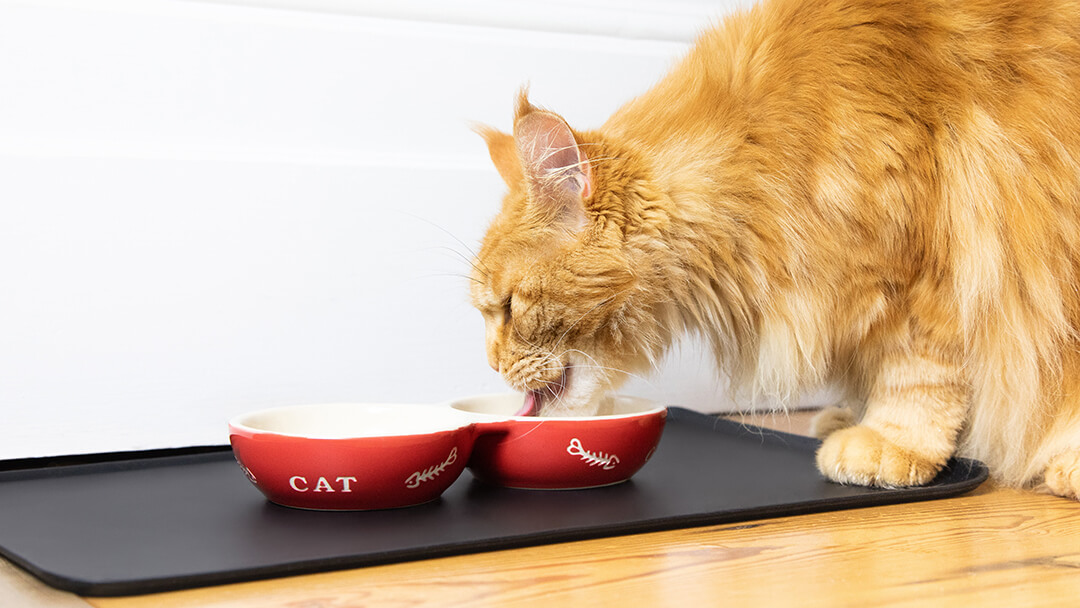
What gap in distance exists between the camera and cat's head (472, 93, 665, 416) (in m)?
1.23

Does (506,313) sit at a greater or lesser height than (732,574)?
greater

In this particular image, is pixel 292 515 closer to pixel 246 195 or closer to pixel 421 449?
pixel 421 449

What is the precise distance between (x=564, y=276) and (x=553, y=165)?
15cm

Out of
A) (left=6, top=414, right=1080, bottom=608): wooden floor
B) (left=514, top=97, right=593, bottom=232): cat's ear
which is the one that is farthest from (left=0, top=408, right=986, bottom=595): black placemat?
(left=514, top=97, right=593, bottom=232): cat's ear

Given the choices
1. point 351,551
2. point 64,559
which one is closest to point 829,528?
point 351,551

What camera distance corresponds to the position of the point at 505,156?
1444mm

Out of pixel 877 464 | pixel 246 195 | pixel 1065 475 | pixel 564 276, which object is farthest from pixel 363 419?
pixel 1065 475

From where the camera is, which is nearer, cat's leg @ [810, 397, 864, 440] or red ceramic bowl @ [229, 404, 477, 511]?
red ceramic bowl @ [229, 404, 477, 511]

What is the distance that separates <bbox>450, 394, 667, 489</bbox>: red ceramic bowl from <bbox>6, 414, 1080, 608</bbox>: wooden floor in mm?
181

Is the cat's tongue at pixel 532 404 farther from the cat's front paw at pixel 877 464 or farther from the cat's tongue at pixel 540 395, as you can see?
the cat's front paw at pixel 877 464

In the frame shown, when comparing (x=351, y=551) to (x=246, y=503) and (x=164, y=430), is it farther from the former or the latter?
(x=164, y=430)

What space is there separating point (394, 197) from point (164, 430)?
62 centimetres

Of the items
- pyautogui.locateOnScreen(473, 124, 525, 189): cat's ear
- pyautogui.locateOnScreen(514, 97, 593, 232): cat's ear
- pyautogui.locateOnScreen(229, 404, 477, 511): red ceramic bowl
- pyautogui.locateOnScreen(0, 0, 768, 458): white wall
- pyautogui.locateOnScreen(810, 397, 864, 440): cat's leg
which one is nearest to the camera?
pyautogui.locateOnScreen(229, 404, 477, 511): red ceramic bowl

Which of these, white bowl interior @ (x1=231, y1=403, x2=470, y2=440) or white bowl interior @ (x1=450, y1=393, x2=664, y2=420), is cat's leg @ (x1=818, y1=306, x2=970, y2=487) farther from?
white bowl interior @ (x1=231, y1=403, x2=470, y2=440)
